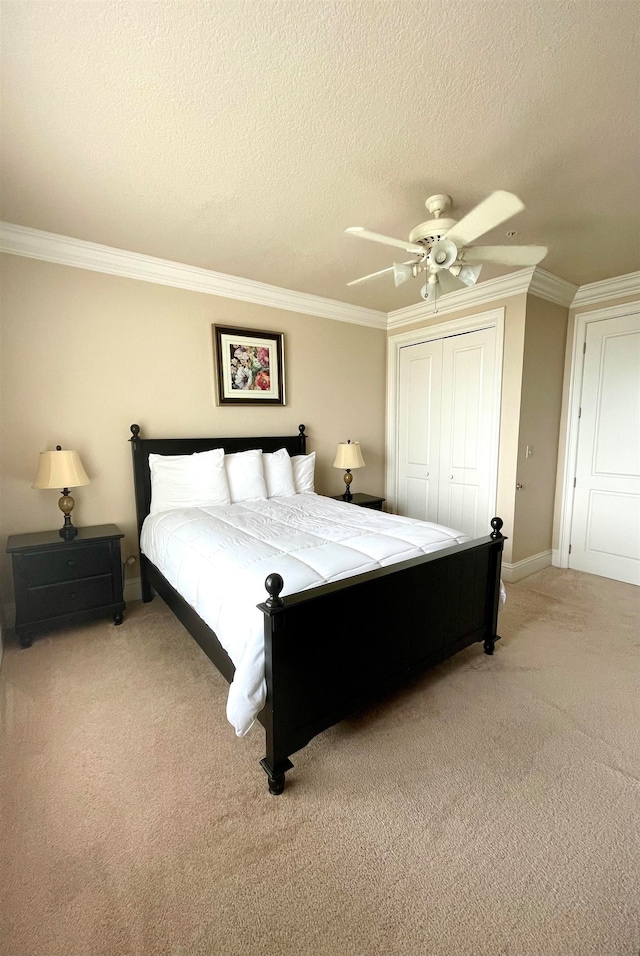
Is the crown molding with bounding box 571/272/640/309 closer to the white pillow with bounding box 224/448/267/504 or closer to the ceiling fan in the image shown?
the ceiling fan

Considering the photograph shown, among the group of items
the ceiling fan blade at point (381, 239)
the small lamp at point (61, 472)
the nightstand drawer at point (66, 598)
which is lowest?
the nightstand drawer at point (66, 598)

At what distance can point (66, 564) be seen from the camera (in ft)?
8.52

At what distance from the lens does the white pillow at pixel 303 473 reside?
3.70m

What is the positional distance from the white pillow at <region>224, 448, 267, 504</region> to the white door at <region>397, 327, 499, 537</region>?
6.04 ft

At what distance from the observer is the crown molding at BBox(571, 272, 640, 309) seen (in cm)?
329

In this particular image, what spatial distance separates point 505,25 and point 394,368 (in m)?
3.24

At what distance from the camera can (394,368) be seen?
14.8ft

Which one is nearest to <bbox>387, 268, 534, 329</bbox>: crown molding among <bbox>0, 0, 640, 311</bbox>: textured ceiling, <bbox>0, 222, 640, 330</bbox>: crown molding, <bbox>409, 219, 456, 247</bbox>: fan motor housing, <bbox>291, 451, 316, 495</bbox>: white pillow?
<bbox>0, 222, 640, 330</bbox>: crown molding

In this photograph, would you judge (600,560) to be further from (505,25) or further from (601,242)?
(505,25)

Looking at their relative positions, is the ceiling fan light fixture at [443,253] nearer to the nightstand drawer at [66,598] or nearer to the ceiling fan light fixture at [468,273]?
the ceiling fan light fixture at [468,273]

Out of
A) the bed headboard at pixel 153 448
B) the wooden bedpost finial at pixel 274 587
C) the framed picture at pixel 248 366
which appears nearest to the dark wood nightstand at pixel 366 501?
the bed headboard at pixel 153 448

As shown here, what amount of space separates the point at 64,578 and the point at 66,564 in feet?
0.30

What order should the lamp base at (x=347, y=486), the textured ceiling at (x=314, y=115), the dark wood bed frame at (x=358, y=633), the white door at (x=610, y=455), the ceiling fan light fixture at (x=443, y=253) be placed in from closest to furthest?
1. the textured ceiling at (x=314, y=115)
2. the dark wood bed frame at (x=358, y=633)
3. the ceiling fan light fixture at (x=443, y=253)
4. the white door at (x=610, y=455)
5. the lamp base at (x=347, y=486)

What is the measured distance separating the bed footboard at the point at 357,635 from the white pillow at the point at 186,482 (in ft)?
5.63
